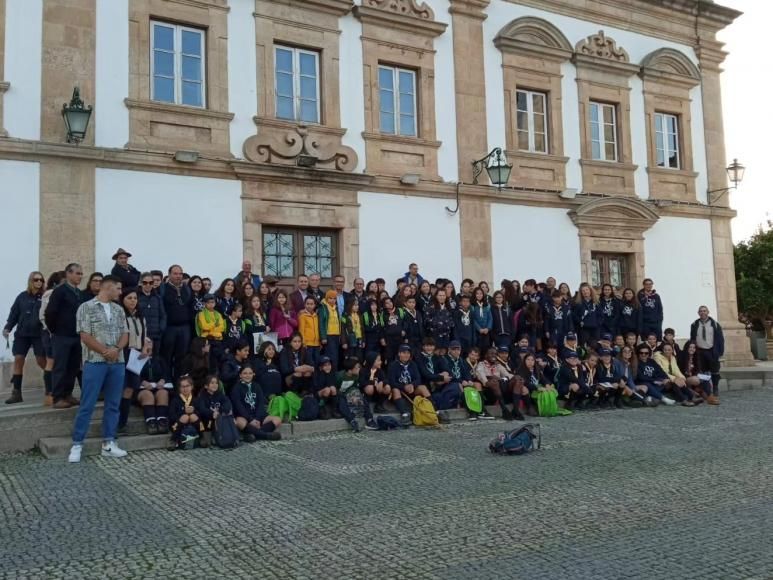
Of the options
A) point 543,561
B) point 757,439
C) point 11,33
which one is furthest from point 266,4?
point 543,561

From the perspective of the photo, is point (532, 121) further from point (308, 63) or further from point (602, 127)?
point (308, 63)

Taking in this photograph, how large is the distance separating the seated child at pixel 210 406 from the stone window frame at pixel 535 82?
849 cm

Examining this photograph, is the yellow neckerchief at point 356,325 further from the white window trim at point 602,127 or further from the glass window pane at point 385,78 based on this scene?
the white window trim at point 602,127

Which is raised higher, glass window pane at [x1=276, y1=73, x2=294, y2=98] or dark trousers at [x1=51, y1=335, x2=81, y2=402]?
glass window pane at [x1=276, y1=73, x2=294, y2=98]

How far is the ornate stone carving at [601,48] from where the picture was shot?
16.1m

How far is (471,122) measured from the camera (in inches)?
567

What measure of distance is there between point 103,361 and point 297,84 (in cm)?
701

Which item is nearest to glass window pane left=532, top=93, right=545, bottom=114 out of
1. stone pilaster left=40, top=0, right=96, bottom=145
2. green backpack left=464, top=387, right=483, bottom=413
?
green backpack left=464, top=387, right=483, bottom=413

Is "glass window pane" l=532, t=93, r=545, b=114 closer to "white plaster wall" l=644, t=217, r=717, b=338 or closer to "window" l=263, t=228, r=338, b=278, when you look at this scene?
"white plaster wall" l=644, t=217, r=717, b=338

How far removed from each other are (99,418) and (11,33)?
230 inches

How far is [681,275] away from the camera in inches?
677

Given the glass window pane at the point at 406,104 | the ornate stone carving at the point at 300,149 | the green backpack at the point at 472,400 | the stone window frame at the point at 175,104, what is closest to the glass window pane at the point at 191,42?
the stone window frame at the point at 175,104

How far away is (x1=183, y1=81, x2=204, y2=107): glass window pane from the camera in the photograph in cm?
1188

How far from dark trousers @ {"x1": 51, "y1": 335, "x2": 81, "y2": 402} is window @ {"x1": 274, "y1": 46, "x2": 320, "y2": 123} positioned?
5.89 meters
